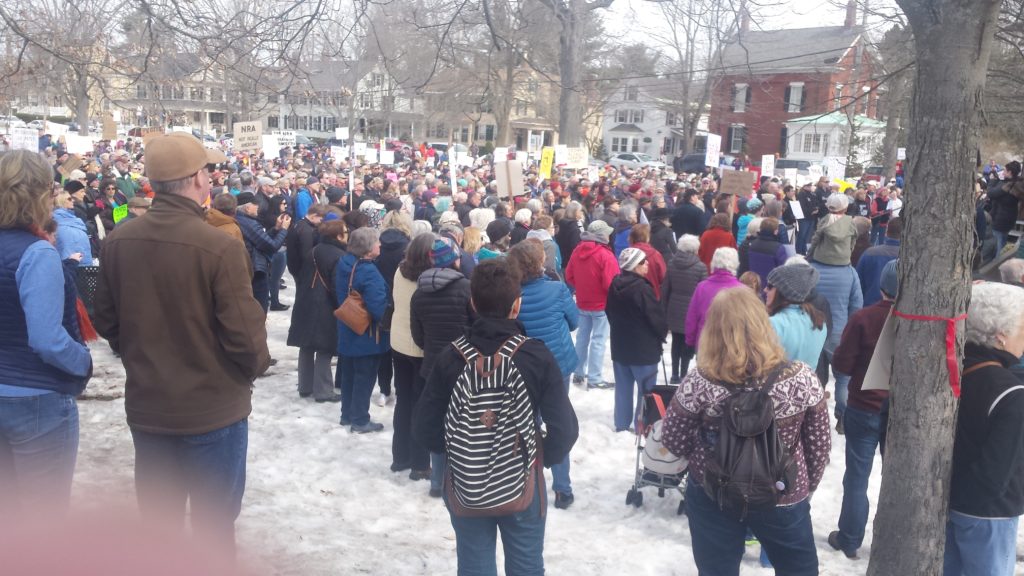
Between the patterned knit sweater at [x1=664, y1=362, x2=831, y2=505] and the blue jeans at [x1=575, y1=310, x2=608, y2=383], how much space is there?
4.93m

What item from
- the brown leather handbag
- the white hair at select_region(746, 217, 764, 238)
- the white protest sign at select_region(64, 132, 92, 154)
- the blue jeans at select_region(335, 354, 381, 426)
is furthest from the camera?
the white protest sign at select_region(64, 132, 92, 154)

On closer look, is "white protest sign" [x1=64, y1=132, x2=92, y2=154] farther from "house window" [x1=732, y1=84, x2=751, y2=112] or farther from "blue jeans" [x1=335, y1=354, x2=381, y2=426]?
"blue jeans" [x1=335, y1=354, x2=381, y2=426]

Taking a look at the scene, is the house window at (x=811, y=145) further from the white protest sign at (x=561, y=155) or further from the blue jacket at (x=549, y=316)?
A: the blue jacket at (x=549, y=316)

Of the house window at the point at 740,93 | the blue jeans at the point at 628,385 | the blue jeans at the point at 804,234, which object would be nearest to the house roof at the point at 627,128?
the house window at the point at 740,93

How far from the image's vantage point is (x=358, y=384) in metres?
6.98

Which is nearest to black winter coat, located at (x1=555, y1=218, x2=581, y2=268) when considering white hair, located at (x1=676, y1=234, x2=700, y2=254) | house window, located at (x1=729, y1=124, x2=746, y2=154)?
white hair, located at (x1=676, y1=234, x2=700, y2=254)

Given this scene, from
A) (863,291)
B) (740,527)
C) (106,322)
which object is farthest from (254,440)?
(863,291)

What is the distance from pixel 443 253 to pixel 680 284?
3.24 meters

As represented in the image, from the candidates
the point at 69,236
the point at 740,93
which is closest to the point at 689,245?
the point at 69,236

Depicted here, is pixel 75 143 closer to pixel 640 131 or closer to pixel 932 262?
pixel 932 262

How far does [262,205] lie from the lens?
12.3m

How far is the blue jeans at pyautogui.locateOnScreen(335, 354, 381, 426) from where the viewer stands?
6984mm

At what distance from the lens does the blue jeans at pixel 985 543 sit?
3510 mm

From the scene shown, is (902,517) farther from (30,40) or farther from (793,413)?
(30,40)
